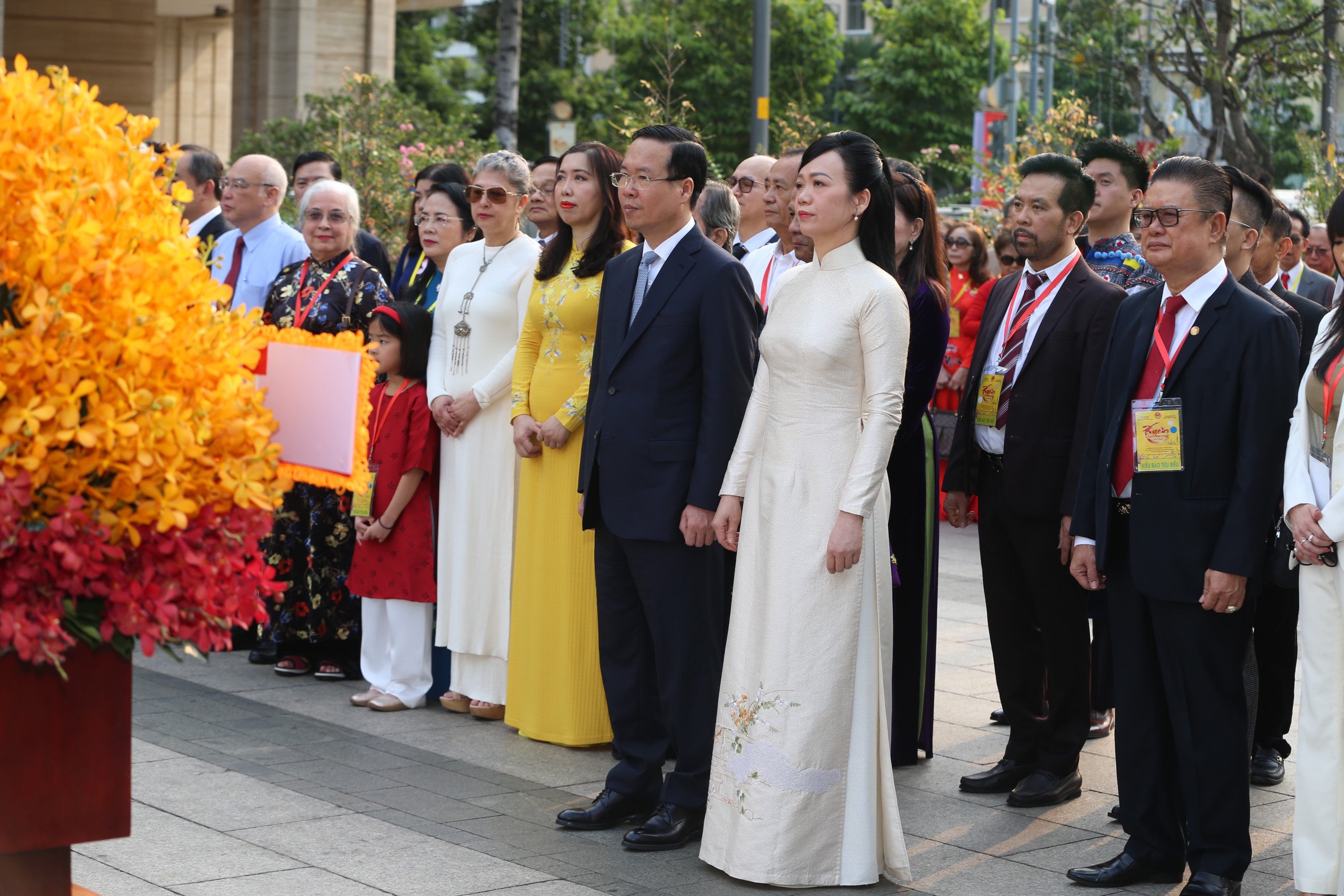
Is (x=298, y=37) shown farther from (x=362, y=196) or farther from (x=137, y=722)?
(x=137, y=722)

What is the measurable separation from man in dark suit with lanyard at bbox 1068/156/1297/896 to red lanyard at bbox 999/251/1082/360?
745 mm

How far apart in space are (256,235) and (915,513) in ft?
12.9

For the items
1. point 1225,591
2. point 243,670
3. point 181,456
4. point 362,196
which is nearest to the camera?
point 181,456

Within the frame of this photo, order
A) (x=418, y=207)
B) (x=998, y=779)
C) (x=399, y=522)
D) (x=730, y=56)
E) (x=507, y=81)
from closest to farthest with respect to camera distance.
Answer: (x=998, y=779)
(x=399, y=522)
(x=418, y=207)
(x=507, y=81)
(x=730, y=56)

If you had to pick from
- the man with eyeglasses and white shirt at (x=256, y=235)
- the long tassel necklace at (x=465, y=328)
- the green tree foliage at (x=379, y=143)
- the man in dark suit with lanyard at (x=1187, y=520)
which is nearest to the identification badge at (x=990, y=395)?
the man in dark suit with lanyard at (x=1187, y=520)

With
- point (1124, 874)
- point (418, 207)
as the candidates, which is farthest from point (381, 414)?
point (1124, 874)

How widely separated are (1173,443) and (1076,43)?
18243 mm

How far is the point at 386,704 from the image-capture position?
688 centimetres

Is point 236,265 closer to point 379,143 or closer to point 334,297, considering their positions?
point 334,297

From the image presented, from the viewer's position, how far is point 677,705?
5.13 meters

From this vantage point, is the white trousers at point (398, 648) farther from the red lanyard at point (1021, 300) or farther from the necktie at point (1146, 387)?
Result: the necktie at point (1146, 387)

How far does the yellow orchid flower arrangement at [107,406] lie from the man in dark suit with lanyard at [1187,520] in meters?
2.82

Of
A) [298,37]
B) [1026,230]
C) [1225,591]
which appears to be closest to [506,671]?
[1026,230]

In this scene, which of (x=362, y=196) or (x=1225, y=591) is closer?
(x=1225, y=591)
